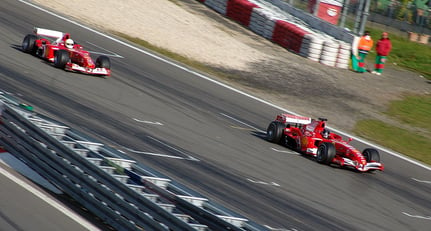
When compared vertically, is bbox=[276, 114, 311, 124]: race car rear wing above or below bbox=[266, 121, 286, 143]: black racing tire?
above

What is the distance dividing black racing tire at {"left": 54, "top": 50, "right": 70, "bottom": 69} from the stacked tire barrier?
12.7m

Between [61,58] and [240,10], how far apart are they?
49.0ft

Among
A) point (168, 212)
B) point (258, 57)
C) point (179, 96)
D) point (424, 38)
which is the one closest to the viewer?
point (168, 212)

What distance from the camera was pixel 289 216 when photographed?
12.5 meters

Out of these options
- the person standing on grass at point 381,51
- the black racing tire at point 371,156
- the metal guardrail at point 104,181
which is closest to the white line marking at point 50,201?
the metal guardrail at point 104,181

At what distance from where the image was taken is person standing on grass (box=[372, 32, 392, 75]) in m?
29.8

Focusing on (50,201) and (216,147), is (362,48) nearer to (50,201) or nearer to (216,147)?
(216,147)

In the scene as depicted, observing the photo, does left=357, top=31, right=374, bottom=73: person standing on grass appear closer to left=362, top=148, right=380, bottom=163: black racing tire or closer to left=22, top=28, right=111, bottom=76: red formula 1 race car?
left=362, top=148, right=380, bottom=163: black racing tire

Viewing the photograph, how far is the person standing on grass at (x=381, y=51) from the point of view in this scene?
29.8 meters

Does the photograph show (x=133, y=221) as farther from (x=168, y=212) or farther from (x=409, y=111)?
(x=409, y=111)

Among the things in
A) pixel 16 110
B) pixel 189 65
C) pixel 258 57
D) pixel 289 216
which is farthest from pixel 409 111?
pixel 16 110

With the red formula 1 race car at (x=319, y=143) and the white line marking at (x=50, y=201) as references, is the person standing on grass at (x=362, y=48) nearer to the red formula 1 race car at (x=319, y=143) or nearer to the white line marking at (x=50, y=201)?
the red formula 1 race car at (x=319, y=143)

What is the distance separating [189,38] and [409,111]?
865 centimetres

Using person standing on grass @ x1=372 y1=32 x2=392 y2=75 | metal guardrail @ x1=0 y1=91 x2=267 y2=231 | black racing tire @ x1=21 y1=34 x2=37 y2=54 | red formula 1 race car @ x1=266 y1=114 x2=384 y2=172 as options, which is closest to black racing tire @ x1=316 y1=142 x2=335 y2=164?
red formula 1 race car @ x1=266 y1=114 x2=384 y2=172
